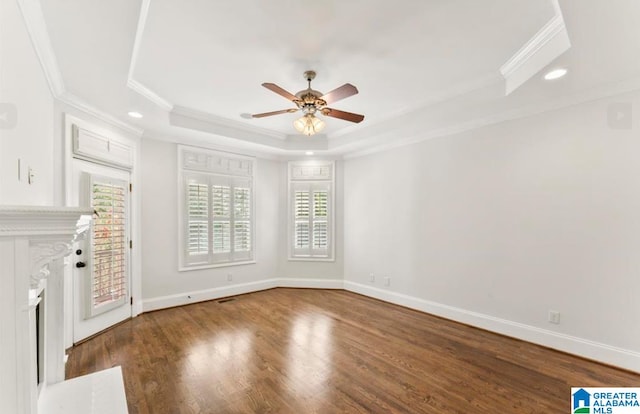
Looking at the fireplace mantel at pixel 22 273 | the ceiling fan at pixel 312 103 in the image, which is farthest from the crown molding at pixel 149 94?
the fireplace mantel at pixel 22 273

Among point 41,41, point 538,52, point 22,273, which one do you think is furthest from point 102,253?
point 538,52

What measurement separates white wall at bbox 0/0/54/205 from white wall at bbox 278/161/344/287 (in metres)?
3.63

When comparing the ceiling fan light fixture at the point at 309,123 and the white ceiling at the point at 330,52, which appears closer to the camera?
the white ceiling at the point at 330,52

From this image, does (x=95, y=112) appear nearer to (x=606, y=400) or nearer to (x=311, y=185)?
(x=311, y=185)

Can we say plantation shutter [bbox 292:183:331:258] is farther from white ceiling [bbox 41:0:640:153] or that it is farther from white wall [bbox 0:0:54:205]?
white wall [bbox 0:0:54:205]

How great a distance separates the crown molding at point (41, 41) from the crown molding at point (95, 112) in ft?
0.68

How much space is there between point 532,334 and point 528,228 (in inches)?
47.9

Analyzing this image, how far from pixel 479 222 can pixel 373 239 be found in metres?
1.79

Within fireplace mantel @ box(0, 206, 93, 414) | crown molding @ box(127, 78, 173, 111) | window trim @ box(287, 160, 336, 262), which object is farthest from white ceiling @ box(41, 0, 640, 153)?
window trim @ box(287, 160, 336, 262)

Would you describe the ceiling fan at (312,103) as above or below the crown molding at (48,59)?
below

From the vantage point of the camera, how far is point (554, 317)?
10.1 feet

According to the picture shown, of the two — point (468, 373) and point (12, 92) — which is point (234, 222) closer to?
point (12, 92)

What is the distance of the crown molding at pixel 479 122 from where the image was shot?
8.93 ft

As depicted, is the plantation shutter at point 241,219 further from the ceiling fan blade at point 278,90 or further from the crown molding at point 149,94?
the ceiling fan blade at point 278,90
